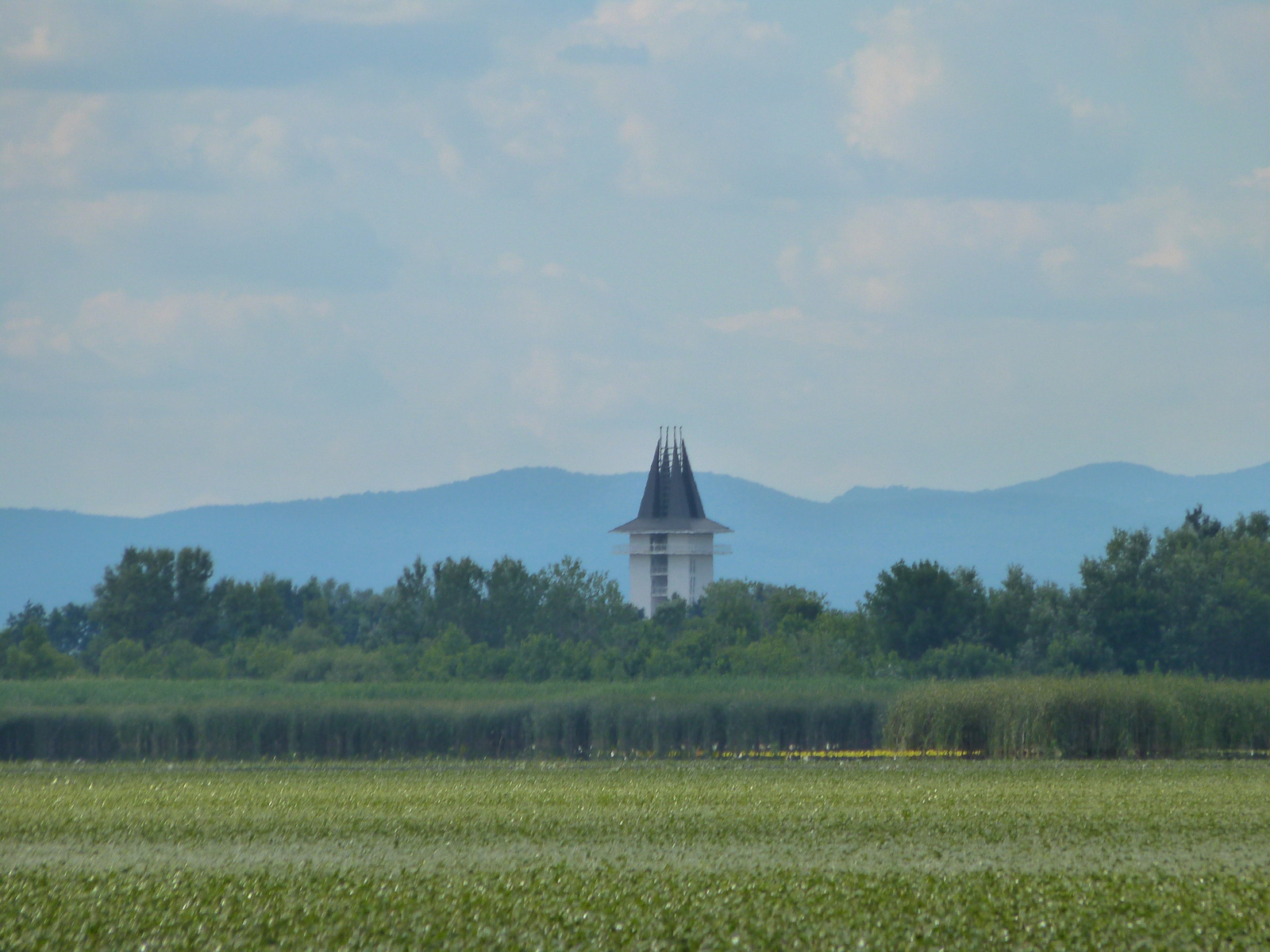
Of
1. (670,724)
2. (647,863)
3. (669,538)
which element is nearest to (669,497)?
(669,538)

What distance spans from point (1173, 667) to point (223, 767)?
111 ft

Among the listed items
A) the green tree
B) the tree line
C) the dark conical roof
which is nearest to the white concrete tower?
the dark conical roof

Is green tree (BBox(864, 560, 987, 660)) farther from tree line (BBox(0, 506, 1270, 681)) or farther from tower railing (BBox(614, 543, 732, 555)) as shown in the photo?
tower railing (BBox(614, 543, 732, 555))

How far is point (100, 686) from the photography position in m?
51.6

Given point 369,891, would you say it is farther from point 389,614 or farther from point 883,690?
point 389,614

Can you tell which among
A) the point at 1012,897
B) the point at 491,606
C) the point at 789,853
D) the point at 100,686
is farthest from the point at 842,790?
the point at 491,606

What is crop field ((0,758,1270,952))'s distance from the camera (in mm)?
13570

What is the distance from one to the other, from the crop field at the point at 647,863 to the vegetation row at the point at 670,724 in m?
7.38

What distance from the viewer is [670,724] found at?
40062mm

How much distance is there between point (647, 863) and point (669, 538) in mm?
88744

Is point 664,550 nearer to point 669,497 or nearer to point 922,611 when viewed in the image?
point 669,497

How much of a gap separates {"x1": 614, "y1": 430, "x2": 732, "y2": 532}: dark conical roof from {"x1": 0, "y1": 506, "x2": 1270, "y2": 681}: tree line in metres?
28.2

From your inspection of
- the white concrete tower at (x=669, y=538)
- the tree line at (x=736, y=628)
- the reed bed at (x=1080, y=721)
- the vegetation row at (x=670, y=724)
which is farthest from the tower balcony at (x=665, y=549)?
the reed bed at (x=1080, y=721)

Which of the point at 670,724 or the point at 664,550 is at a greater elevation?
the point at 664,550
